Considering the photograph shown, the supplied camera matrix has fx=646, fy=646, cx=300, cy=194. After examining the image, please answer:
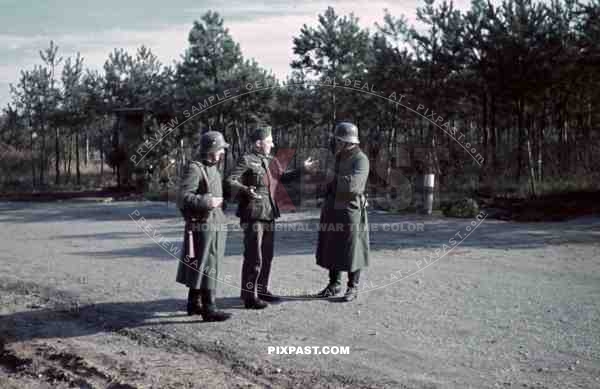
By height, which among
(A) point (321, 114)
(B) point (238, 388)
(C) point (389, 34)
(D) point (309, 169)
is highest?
(C) point (389, 34)

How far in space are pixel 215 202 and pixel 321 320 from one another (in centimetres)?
162

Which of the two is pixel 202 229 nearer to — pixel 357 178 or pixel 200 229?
pixel 200 229

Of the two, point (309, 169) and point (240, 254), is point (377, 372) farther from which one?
point (240, 254)

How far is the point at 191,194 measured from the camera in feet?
20.8

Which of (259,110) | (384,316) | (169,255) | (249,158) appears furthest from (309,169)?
(259,110)

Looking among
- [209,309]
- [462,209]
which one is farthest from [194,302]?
[462,209]

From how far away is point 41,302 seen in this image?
25.5 feet

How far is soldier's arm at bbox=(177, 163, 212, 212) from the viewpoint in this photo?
6336 mm

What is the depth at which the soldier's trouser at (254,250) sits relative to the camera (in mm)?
7078

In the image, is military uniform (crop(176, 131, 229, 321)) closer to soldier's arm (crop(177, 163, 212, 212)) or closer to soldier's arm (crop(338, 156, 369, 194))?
soldier's arm (crop(177, 163, 212, 212))

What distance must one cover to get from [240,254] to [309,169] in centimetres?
359

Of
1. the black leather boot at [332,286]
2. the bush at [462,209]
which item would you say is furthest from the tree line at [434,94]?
the black leather boot at [332,286]

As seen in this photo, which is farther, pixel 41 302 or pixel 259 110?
pixel 259 110

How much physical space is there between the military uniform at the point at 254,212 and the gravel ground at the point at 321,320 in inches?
17.0
